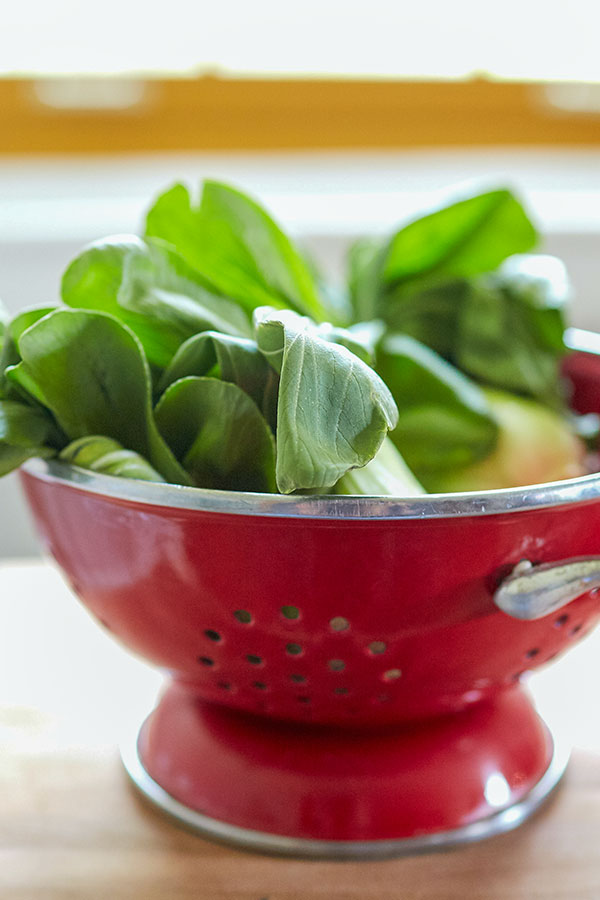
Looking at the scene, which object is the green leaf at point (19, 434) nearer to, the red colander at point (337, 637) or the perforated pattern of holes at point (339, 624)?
the red colander at point (337, 637)

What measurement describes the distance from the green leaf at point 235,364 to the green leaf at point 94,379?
19 millimetres

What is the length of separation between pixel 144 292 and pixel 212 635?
14 cm

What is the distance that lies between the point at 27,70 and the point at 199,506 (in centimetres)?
91

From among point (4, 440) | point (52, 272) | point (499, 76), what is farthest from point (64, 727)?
point (499, 76)

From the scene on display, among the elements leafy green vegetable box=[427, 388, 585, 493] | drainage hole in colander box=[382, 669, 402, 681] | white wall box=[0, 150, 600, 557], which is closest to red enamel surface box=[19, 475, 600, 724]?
drainage hole in colander box=[382, 669, 402, 681]

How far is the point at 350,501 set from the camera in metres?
0.36

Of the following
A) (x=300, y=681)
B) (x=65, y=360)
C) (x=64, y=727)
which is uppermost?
(x=65, y=360)

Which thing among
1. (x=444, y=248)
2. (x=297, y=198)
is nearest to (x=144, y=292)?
(x=444, y=248)

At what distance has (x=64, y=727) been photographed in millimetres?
533

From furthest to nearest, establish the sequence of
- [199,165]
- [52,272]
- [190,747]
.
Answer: [199,165] → [52,272] → [190,747]

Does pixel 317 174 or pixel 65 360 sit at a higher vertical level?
pixel 65 360

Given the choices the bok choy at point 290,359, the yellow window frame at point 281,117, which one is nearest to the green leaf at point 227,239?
the bok choy at point 290,359

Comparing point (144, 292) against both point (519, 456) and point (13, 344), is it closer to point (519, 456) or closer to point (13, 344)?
point (13, 344)

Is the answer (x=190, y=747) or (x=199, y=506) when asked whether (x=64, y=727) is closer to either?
(x=190, y=747)
